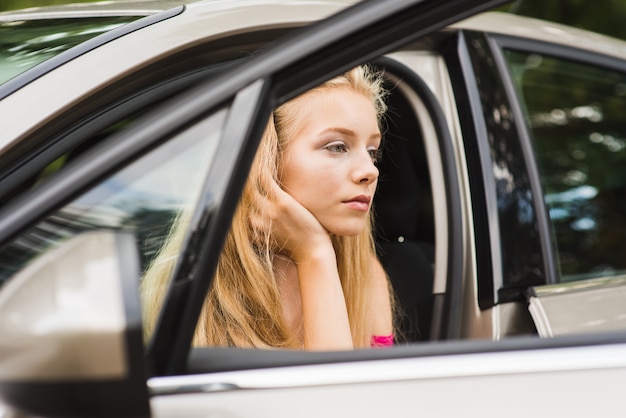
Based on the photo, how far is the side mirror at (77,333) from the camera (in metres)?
1.04

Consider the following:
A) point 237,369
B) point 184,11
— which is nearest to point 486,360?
point 237,369

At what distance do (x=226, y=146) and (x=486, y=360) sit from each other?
456 mm

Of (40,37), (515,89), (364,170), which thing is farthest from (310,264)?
(515,89)

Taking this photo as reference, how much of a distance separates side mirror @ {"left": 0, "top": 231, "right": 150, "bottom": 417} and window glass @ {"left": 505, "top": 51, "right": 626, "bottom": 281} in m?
3.59

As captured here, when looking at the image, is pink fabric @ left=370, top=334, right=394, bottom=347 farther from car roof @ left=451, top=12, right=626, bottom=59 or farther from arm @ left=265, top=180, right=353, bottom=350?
car roof @ left=451, top=12, right=626, bottom=59

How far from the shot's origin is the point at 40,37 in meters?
2.07

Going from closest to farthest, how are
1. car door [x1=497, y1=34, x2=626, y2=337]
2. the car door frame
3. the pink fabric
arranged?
1. the car door frame
2. the pink fabric
3. car door [x1=497, y1=34, x2=626, y2=337]

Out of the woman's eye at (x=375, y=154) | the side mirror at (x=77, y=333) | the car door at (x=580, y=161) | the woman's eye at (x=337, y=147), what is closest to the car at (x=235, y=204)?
the side mirror at (x=77, y=333)

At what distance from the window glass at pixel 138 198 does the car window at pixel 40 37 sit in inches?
26.3

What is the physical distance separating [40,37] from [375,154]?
811 mm

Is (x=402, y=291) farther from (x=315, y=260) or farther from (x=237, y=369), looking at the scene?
(x=237, y=369)

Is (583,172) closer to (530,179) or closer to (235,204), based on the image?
(530,179)

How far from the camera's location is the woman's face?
195cm

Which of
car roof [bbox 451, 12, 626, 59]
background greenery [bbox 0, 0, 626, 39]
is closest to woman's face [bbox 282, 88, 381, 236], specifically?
car roof [bbox 451, 12, 626, 59]
